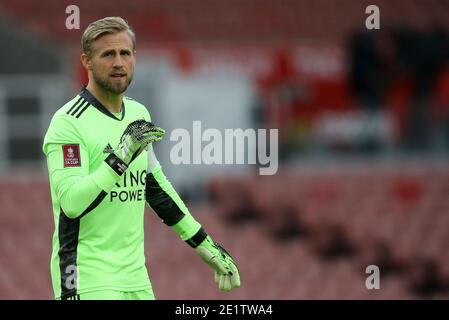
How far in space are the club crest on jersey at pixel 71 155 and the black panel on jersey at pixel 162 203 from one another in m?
0.42

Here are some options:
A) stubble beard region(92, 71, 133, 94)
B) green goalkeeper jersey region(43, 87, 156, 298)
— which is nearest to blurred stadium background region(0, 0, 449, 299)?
green goalkeeper jersey region(43, 87, 156, 298)

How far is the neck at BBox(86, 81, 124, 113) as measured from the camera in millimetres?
3936

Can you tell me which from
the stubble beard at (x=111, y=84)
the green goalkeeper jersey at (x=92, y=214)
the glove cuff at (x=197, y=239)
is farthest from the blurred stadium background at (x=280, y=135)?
the stubble beard at (x=111, y=84)

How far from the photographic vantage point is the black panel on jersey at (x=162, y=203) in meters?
4.16

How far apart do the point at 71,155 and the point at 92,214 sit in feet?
0.74

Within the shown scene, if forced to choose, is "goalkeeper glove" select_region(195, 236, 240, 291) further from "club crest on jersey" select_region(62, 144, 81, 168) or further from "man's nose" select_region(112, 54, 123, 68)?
"man's nose" select_region(112, 54, 123, 68)

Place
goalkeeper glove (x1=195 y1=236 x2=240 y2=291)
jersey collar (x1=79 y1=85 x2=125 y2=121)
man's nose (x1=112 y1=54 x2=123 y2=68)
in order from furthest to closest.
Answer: goalkeeper glove (x1=195 y1=236 x2=240 y2=291) < jersey collar (x1=79 y1=85 x2=125 y2=121) < man's nose (x1=112 y1=54 x2=123 y2=68)

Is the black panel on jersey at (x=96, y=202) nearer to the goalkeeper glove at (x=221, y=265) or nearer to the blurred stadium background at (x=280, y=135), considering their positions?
the goalkeeper glove at (x=221, y=265)

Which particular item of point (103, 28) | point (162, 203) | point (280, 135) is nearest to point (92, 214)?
point (162, 203)

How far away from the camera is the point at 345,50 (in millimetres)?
12008

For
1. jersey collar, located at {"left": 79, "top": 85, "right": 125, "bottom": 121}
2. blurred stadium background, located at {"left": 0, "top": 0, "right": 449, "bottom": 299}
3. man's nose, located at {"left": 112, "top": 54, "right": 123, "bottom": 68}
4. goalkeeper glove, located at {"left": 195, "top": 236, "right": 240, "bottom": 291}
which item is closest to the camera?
man's nose, located at {"left": 112, "top": 54, "right": 123, "bottom": 68}

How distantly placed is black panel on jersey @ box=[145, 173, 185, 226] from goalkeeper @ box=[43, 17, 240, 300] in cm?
13

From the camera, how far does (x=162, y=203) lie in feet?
13.7
